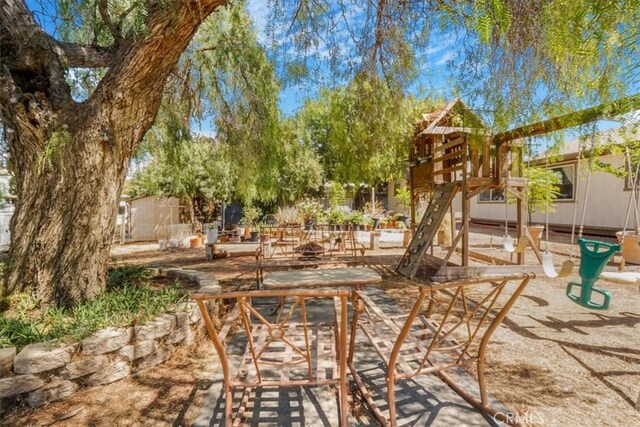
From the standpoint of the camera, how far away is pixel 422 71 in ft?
15.6

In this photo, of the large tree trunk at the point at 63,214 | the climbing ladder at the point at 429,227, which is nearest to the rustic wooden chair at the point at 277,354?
the large tree trunk at the point at 63,214

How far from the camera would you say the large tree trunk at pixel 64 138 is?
125 inches

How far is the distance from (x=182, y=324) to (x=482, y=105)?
3.82 metres

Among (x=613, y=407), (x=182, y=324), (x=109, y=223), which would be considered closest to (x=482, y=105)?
(x=613, y=407)

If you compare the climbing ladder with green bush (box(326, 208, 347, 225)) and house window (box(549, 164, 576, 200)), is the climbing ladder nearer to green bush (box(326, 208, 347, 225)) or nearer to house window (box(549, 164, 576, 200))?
green bush (box(326, 208, 347, 225))

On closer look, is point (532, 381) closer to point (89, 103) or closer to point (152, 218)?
point (89, 103)

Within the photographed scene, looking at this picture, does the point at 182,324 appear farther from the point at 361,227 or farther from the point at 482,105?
the point at 361,227

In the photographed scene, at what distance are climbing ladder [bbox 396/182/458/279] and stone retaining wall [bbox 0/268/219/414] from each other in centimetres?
437

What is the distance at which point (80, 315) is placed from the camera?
9.39 feet

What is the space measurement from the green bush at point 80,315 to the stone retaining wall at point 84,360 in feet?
0.33

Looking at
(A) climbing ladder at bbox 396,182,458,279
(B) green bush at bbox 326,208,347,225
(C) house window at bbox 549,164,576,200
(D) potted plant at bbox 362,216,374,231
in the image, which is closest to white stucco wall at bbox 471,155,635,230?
(C) house window at bbox 549,164,576,200
